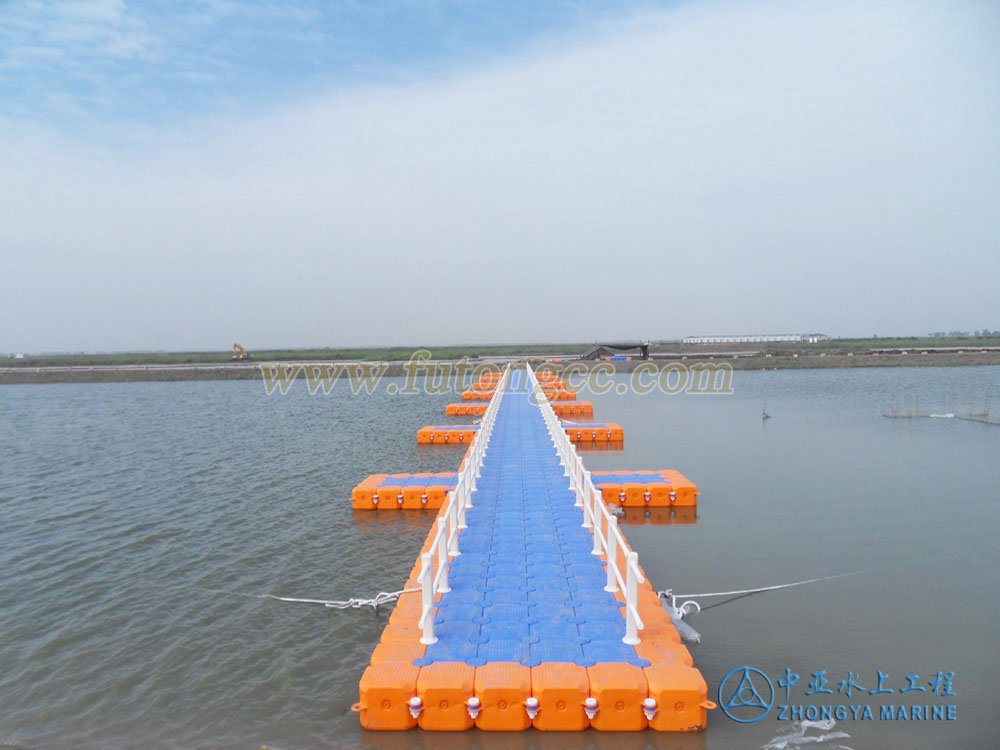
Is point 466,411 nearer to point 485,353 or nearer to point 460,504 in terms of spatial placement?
point 460,504

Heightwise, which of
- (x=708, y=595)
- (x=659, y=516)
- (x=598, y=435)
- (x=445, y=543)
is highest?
(x=445, y=543)

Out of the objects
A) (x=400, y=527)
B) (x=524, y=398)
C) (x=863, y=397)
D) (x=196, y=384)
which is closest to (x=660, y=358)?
(x=863, y=397)

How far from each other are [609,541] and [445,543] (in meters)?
2.47

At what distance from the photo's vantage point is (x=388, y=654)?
6828 mm

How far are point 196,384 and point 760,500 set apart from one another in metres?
74.1

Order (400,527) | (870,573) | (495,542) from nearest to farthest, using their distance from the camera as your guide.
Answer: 1. (495,542)
2. (870,573)
3. (400,527)

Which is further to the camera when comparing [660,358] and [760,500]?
[660,358]

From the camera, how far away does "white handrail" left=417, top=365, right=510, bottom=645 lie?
7.04 m

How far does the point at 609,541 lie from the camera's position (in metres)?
8.51

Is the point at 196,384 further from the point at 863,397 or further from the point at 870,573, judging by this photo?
the point at 870,573

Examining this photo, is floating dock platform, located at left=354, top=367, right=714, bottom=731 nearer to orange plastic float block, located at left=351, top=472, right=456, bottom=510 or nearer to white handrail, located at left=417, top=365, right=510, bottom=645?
white handrail, located at left=417, top=365, right=510, bottom=645

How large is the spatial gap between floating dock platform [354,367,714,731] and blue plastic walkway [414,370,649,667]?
24 mm

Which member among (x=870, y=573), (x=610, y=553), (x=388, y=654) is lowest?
(x=870, y=573)

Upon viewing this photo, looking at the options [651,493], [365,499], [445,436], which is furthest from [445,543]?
[445,436]
